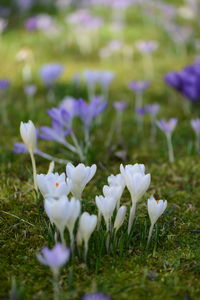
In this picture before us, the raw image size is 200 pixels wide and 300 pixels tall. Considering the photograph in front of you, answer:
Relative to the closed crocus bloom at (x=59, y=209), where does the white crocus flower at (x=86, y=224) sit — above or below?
below

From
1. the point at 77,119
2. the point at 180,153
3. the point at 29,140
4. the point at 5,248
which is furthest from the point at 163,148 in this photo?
the point at 5,248

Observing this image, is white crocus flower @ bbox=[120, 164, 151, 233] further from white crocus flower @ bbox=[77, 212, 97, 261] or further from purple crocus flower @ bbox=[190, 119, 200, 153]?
purple crocus flower @ bbox=[190, 119, 200, 153]

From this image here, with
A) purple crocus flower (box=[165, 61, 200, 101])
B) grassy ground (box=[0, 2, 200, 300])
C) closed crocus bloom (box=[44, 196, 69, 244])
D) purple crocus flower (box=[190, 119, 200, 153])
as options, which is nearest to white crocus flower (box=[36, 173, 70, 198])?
closed crocus bloom (box=[44, 196, 69, 244])

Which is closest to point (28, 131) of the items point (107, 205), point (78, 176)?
point (78, 176)

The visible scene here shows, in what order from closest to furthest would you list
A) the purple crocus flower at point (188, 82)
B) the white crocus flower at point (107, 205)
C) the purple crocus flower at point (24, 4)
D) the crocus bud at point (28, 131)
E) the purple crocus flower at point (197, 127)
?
the white crocus flower at point (107, 205) < the crocus bud at point (28, 131) < the purple crocus flower at point (197, 127) < the purple crocus flower at point (188, 82) < the purple crocus flower at point (24, 4)

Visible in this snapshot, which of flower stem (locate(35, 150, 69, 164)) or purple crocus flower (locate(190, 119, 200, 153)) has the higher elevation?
purple crocus flower (locate(190, 119, 200, 153))

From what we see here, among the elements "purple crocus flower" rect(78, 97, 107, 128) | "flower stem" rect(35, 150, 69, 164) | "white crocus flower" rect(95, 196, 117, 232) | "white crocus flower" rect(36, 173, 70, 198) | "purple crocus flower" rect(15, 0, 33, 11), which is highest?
"purple crocus flower" rect(15, 0, 33, 11)

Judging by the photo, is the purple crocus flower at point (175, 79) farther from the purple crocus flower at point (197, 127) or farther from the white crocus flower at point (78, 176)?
the white crocus flower at point (78, 176)

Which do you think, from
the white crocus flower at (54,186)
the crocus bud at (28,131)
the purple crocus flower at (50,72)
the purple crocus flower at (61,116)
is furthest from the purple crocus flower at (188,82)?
the white crocus flower at (54,186)

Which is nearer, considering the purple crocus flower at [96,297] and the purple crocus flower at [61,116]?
the purple crocus flower at [96,297]
